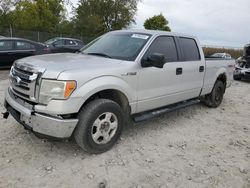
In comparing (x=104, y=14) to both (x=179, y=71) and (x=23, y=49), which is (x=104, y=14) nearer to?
(x=23, y=49)

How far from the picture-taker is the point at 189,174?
352 cm

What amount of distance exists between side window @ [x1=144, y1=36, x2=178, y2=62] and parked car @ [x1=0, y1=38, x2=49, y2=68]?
7.82 meters

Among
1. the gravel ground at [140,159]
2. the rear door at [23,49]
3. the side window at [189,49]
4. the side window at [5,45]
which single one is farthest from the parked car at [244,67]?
the side window at [5,45]

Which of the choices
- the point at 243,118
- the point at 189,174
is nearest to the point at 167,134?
the point at 189,174

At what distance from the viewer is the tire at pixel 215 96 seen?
6640 mm

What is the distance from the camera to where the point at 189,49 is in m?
5.52

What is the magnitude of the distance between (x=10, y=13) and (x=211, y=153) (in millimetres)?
34717

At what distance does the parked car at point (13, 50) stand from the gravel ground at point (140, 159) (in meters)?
6.55

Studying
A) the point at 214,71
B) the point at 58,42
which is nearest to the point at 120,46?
the point at 214,71

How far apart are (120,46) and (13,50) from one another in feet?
25.3

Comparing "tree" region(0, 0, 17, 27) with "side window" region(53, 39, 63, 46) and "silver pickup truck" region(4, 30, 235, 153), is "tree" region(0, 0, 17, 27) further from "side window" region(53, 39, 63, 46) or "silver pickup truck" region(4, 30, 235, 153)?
"silver pickup truck" region(4, 30, 235, 153)

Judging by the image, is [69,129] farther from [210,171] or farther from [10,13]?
[10,13]

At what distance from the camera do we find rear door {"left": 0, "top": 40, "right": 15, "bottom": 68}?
1054cm

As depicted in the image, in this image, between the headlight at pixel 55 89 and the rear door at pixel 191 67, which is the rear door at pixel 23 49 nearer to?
the rear door at pixel 191 67
